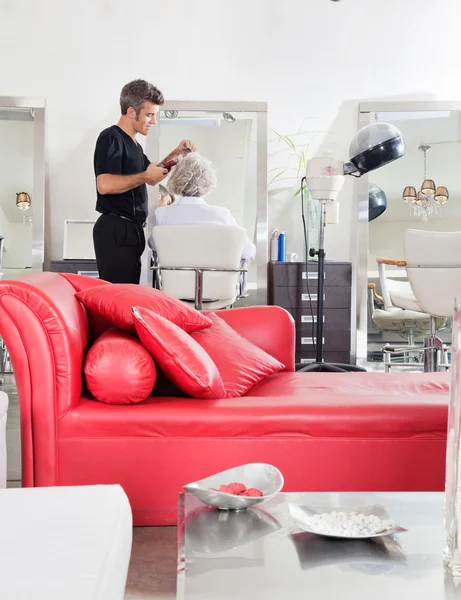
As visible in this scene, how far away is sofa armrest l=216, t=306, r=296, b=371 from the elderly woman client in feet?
4.92

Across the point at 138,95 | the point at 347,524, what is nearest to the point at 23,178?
the point at 138,95

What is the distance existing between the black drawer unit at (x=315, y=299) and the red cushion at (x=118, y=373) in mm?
3363

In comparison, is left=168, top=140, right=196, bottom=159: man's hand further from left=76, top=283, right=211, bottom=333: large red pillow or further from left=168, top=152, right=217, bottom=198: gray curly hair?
left=76, top=283, right=211, bottom=333: large red pillow

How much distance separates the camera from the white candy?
4.01 ft

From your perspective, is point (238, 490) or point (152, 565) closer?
point (238, 490)

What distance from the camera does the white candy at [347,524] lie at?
1224 mm

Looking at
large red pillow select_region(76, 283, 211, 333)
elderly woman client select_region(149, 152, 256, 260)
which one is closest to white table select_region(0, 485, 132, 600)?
large red pillow select_region(76, 283, 211, 333)

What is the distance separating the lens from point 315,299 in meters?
5.42

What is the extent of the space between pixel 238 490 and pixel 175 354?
2.62 feet

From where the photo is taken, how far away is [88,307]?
2.34 metres

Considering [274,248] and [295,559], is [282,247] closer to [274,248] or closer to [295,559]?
[274,248]

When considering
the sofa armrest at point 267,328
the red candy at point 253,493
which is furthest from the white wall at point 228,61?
the red candy at point 253,493

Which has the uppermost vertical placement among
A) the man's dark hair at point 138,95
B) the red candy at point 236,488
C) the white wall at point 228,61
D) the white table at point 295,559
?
the white wall at point 228,61

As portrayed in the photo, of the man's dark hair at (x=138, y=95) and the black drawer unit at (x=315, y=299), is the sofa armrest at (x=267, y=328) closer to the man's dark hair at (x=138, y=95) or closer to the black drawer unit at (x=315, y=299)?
the man's dark hair at (x=138, y=95)
